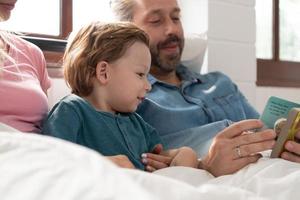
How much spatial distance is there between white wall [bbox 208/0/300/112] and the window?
0.32m

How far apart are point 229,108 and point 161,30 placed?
32cm

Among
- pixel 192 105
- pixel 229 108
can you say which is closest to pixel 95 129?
pixel 192 105

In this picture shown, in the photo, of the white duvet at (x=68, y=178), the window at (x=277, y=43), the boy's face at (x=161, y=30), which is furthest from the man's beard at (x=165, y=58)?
the white duvet at (x=68, y=178)

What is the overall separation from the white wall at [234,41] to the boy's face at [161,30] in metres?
0.26

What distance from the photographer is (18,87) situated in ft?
3.51

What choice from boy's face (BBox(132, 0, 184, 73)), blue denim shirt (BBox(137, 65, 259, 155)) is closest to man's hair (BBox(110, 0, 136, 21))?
boy's face (BBox(132, 0, 184, 73))

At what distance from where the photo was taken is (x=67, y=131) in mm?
Result: 1000

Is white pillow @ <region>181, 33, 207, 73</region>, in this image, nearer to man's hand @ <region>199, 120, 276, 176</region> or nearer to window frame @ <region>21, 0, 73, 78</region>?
window frame @ <region>21, 0, 73, 78</region>

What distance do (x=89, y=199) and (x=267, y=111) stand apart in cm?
84

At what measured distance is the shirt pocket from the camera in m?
1.39

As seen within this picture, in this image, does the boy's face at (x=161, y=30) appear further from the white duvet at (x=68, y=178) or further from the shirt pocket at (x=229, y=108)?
the white duvet at (x=68, y=178)

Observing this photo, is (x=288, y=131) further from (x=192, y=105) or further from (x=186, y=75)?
(x=186, y=75)

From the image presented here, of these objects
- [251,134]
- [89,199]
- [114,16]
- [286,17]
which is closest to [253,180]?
[251,134]

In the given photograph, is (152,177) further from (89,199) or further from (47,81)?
(47,81)
